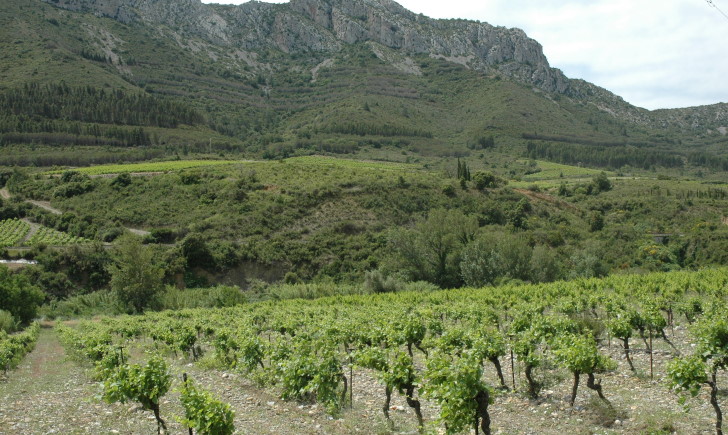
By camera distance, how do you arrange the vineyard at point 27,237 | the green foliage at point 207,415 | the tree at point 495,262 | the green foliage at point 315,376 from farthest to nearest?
the vineyard at point 27,237 < the tree at point 495,262 < the green foliage at point 315,376 < the green foliage at point 207,415

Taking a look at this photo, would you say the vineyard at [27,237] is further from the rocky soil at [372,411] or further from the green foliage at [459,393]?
the green foliage at [459,393]

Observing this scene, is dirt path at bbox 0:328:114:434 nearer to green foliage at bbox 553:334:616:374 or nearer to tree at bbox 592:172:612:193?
green foliage at bbox 553:334:616:374

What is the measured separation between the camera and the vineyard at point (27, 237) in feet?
191

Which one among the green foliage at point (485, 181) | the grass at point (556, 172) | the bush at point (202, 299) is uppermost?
the grass at point (556, 172)

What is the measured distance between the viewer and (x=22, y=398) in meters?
15.2

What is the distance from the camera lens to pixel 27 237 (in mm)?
61031

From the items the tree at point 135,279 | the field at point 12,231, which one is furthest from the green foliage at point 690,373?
the field at point 12,231

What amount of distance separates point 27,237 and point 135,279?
24.5 meters

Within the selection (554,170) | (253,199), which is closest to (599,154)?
(554,170)

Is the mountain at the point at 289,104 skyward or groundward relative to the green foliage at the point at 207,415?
skyward

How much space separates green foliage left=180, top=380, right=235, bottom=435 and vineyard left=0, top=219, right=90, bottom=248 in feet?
180

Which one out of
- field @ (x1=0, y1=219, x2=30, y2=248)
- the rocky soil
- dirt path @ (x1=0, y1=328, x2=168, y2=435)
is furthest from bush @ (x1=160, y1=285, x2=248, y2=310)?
the rocky soil

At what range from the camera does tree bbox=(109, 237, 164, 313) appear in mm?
46656

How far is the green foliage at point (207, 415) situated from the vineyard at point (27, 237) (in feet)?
180
